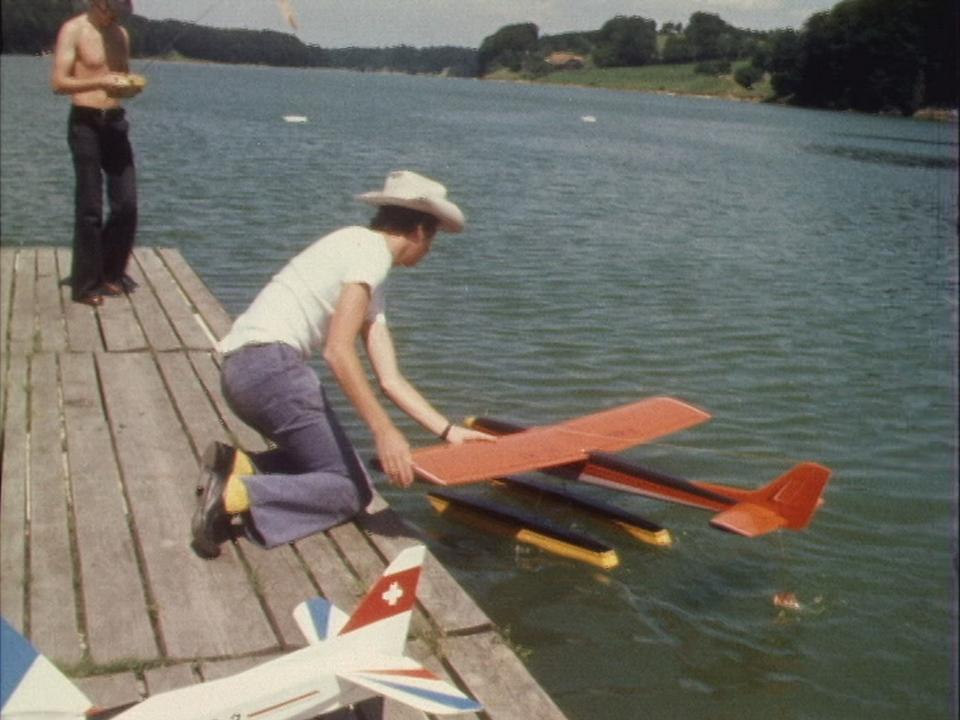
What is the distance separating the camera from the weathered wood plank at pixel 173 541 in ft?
13.9

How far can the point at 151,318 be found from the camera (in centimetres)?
887

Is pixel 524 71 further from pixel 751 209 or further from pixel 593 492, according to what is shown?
pixel 593 492

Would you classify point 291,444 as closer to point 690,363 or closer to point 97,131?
point 97,131

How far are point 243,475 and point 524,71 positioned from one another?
1694 centimetres

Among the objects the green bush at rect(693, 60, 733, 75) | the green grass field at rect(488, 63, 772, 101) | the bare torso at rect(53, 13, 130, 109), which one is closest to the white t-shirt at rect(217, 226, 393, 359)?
the bare torso at rect(53, 13, 130, 109)

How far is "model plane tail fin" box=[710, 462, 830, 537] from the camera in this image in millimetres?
6434

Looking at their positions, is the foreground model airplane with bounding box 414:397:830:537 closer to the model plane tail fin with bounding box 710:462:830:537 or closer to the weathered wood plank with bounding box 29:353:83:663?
the model plane tail fin with bounding box 710:462:830:537

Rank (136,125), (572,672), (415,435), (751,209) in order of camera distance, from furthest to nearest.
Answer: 1. (136,125)
2. (751,209)
3. (415,435)
4. (572,672)

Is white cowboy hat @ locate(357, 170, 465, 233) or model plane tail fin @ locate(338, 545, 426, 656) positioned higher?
white cowboy hat @ locate(357, 170, 465, 233)

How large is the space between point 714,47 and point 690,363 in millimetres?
6340

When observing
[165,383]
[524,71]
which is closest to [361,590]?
[165,383]

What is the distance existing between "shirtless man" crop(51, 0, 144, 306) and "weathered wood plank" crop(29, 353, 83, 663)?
230 cm

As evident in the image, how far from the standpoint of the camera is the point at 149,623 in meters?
4.25

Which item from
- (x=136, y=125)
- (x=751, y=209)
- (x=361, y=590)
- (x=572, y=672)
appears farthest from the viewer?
(x=136, y=125)
